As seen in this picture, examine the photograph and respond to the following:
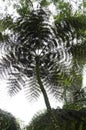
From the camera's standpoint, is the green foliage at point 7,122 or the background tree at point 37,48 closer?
the background tree at point 37,48

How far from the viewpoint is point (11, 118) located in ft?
39.2

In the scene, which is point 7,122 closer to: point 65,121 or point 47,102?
point 65,121

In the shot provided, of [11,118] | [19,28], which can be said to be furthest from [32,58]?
[11,118]

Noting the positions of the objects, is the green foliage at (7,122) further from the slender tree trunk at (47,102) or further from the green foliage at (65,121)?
the slender tree trunk at (47,102)

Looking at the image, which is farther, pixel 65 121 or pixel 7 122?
pixel 7 122

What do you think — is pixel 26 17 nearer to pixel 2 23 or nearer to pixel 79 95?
pixel 2 23

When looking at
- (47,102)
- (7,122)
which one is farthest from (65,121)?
(7,122)

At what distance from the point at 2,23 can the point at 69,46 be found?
6.43 ft

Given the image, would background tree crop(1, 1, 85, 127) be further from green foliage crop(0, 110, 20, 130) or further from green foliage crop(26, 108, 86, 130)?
green foliage crop(0, 110, 20, 130)

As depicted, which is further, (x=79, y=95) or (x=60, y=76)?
(x=79, y=95)

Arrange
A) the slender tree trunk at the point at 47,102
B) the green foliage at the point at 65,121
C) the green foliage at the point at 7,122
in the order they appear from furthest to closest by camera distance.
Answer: the green foliage at the point at 7,122, the green foliage at the point at 65,121, the slender tree trunk at the point at 47,102

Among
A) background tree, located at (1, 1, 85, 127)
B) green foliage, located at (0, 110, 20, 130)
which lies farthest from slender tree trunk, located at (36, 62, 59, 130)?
green foliage, located at (0, 110, 20, 130)

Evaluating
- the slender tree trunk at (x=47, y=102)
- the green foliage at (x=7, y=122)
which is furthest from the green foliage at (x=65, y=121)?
the green foliage at (x=7, y=122)

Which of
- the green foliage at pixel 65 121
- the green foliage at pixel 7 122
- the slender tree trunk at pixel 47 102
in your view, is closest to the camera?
the slender tree trunk at pixel 47 102
